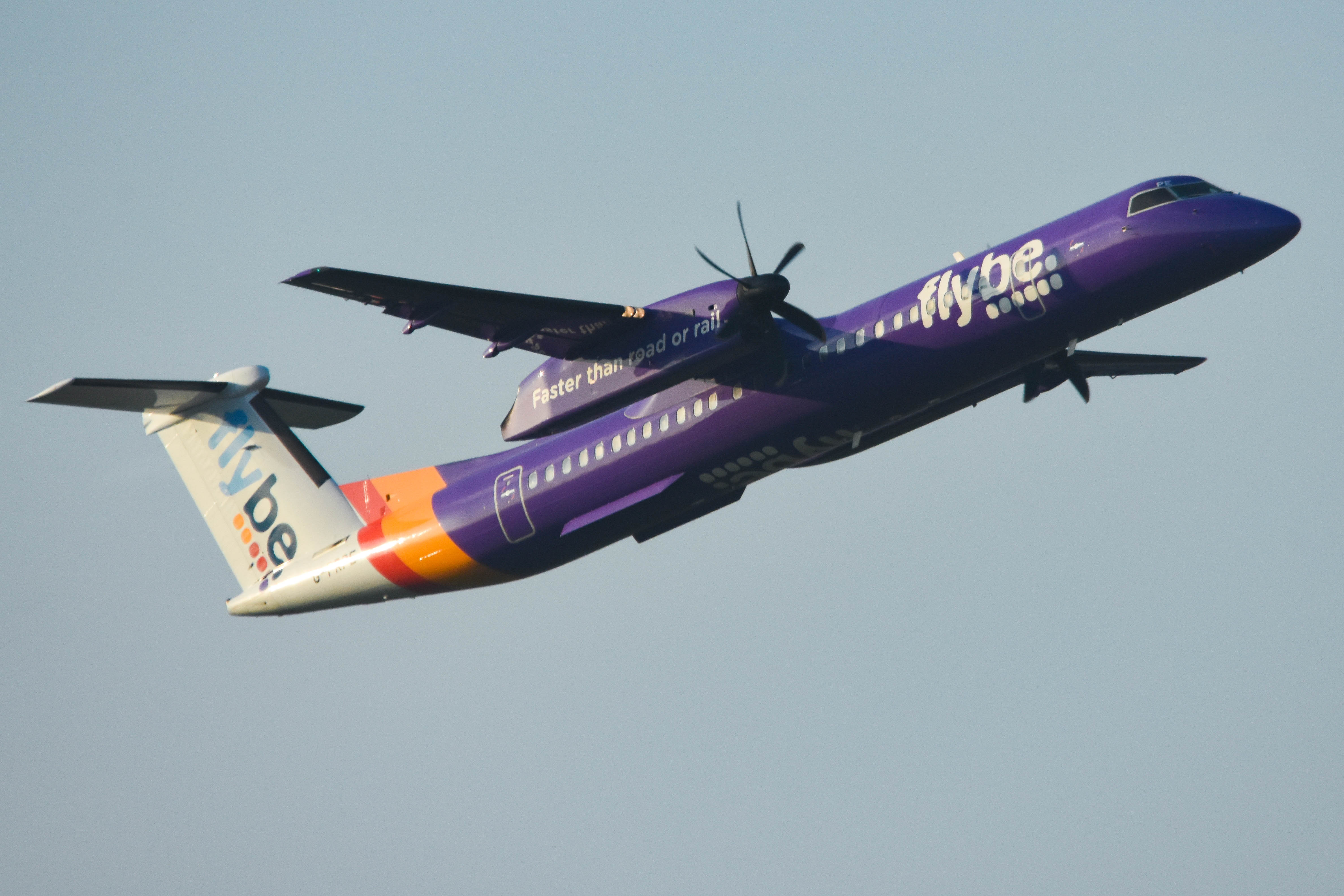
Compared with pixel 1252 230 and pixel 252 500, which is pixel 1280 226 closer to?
pixel 1252 230

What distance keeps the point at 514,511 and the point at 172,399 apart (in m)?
7.10

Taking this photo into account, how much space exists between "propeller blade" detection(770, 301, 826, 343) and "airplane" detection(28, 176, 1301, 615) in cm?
3

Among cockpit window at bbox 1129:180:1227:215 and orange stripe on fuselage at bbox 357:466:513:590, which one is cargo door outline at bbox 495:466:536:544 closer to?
orange stripe on fuselage at bbox 357:466:513:590

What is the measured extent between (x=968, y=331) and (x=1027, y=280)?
100cm

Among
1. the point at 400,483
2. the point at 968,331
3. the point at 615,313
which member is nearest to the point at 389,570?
the point at 400,483

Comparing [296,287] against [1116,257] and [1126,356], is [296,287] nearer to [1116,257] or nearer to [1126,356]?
[1116,257]

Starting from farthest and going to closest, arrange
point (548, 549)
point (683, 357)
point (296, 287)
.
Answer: point (548, 549)
point (683, 357)
point (296, 287)

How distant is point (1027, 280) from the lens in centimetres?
1820

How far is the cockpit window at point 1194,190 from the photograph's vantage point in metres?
17.8

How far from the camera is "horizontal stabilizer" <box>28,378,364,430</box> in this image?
21453 millimetres

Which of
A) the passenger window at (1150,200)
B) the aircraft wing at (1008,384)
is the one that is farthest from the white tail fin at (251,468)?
the passenger window at (1150,200)

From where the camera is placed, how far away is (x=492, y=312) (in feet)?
63.3

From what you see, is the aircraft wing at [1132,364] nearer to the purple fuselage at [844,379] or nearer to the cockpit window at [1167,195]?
the purple fuselage at [844,379]

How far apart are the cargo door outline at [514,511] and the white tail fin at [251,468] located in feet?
10.6
